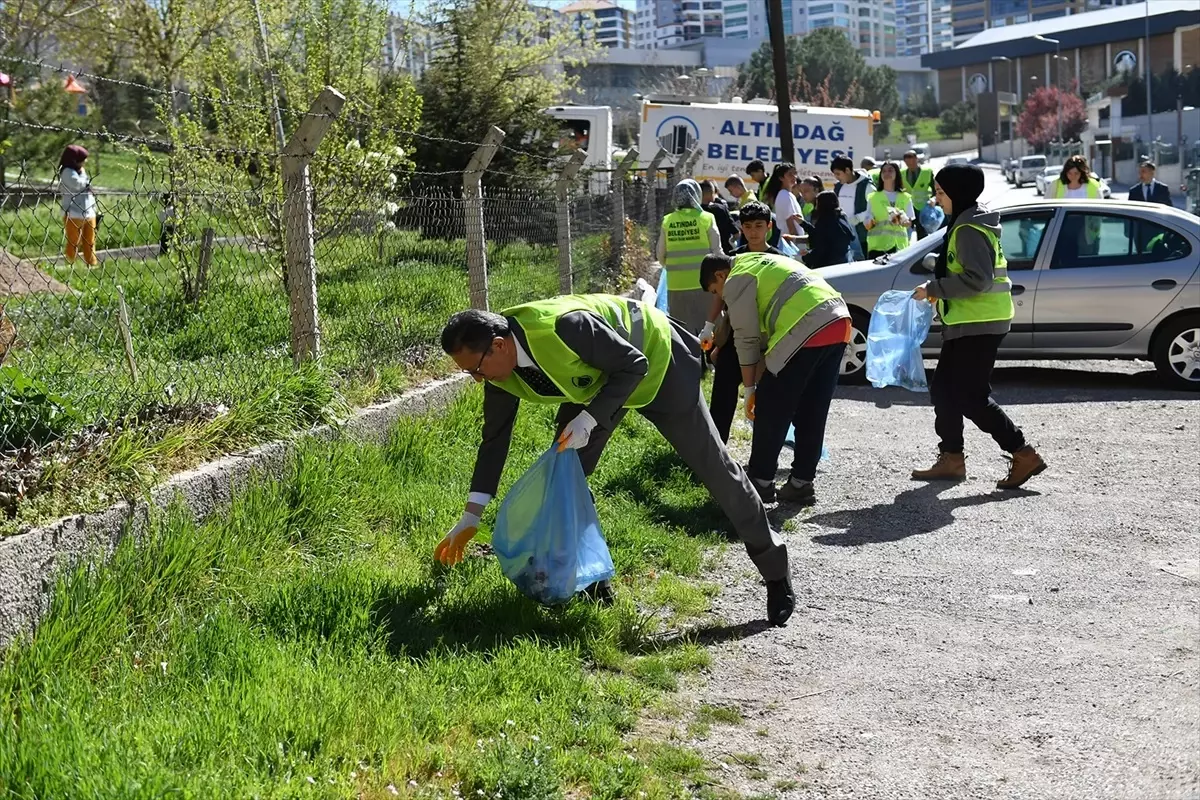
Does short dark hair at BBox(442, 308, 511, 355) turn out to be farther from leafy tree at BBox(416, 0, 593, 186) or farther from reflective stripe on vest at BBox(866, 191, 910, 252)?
leafy tree at BBox(416, 0, 593, 186)

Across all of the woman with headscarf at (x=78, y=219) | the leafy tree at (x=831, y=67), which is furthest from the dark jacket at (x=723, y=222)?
the leafy tree at (x=831, y=67)

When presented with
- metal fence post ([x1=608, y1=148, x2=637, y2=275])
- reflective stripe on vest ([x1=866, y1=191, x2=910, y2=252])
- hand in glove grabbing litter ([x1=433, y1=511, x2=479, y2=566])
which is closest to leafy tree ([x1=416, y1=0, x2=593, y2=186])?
metal fence post ([x1=608, y1=148, x2=637, y2=275])

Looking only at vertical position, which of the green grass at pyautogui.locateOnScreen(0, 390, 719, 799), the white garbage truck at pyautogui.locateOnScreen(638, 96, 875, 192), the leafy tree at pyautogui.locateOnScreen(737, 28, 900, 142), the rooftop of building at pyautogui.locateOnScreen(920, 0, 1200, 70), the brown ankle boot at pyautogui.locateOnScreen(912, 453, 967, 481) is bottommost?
the brown ankle boot at pyautogui.locateOnScreen(912, 453, 967, 481)

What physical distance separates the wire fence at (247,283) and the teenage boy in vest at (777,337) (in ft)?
6.34

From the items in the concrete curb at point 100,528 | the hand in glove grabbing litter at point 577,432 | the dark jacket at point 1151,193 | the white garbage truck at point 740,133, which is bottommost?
the concrete curb at point 100,528

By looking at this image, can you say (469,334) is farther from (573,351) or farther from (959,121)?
(959,121)

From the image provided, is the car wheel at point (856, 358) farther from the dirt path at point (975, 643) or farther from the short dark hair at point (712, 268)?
the short dark hair at point (712, 268)

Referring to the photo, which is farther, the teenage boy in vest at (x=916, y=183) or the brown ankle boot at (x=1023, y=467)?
the teenage boy in vest at (x=916, y=183)

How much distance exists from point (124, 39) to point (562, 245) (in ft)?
64.6

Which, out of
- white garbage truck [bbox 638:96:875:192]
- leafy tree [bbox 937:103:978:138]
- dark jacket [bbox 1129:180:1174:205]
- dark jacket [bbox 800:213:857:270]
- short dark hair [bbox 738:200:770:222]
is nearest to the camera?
short dark hair [bbox 738:200:770:222]

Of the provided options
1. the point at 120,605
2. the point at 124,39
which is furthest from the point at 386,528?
the point at 124,39

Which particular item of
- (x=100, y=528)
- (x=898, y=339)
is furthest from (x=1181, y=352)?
(x=100, y=528)

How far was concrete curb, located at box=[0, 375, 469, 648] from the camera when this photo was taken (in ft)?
13.0

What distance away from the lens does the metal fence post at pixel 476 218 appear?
8.38 m
